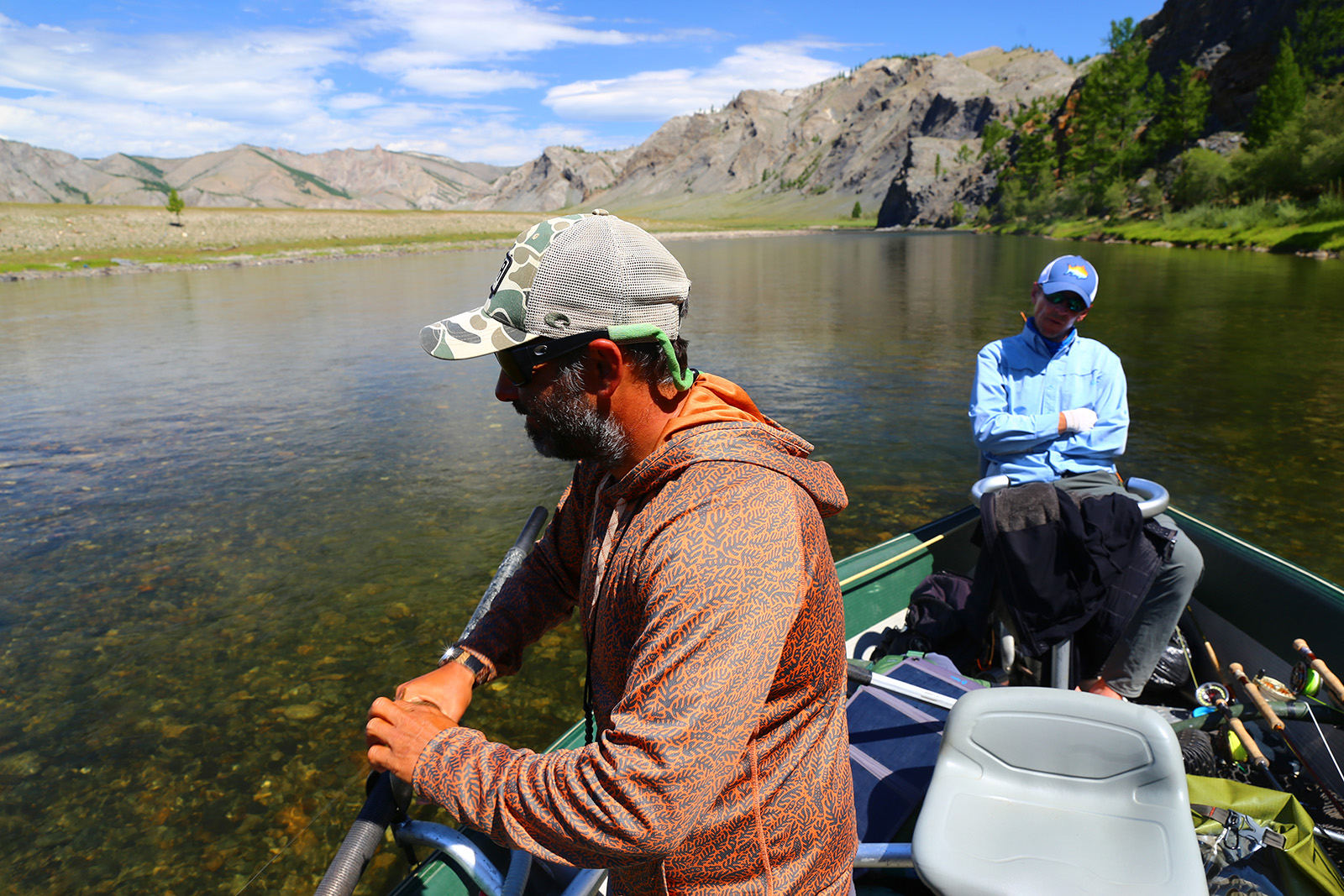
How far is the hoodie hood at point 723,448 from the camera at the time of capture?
4.73 ft

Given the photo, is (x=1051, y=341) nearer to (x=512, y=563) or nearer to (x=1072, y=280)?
(x=1072, y=280)

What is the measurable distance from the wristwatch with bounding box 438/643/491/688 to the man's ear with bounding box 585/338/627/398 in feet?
3.13

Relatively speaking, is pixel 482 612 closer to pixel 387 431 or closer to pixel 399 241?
pixel 387 431

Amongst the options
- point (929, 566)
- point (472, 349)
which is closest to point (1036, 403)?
point (929, 566)

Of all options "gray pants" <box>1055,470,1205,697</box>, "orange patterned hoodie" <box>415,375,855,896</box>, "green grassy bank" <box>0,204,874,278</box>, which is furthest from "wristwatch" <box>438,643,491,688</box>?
"green grassy bank" <box>0,204,874,278</box>

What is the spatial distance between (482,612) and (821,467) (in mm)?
1155

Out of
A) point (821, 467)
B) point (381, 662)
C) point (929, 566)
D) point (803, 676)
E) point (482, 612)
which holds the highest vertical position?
point (821, 467)

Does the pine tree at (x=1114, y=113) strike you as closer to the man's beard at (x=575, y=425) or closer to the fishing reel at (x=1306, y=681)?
the fishing reel at (x=1306, y=681)

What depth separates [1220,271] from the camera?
112 ft

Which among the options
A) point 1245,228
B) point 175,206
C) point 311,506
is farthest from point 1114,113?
point 175,206

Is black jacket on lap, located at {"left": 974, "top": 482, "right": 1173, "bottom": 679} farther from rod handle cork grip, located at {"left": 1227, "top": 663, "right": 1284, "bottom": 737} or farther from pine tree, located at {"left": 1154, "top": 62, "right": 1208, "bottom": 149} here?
pine tree, located at {"left": 1154, "top": 62, "right": 1208, "bottom": 149}

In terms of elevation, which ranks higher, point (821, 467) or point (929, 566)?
point (821, 467)

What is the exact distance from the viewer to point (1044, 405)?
4.72 metres

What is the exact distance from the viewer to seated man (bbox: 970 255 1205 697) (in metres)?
4.28
